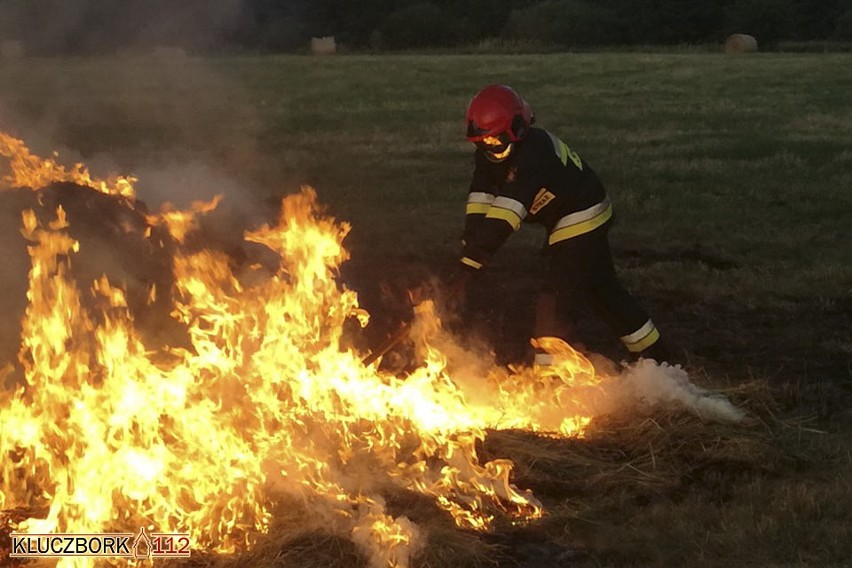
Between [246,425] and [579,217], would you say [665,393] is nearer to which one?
[579,217]

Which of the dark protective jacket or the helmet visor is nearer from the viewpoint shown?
the dark protective jacket

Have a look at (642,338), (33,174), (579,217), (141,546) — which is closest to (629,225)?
(642,338)

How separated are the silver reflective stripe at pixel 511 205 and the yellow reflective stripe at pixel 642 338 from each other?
118 cm

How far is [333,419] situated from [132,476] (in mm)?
1017

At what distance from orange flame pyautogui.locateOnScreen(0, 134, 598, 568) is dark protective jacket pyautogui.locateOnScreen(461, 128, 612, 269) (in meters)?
0.74

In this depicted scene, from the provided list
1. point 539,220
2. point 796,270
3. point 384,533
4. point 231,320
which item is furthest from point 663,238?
point 384,533

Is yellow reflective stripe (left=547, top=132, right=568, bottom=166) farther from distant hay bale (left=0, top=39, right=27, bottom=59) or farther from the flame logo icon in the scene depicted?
distant hay bale (left=0, top=39, right=27, bottom=59)

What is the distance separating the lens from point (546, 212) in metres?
5.82

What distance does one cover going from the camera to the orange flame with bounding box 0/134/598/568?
439 centimetres

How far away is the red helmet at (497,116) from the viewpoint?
17.7 feet

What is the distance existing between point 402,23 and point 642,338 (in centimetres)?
1566

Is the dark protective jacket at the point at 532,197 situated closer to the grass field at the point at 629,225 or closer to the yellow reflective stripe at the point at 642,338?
the yellow reflective stripe at the point at 642,338

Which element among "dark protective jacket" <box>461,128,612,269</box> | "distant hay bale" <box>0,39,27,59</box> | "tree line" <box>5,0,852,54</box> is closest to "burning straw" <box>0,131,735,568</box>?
"dark protective jacket" <box>461,128,612,269</box>

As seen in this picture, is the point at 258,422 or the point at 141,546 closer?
the point at 141,546
